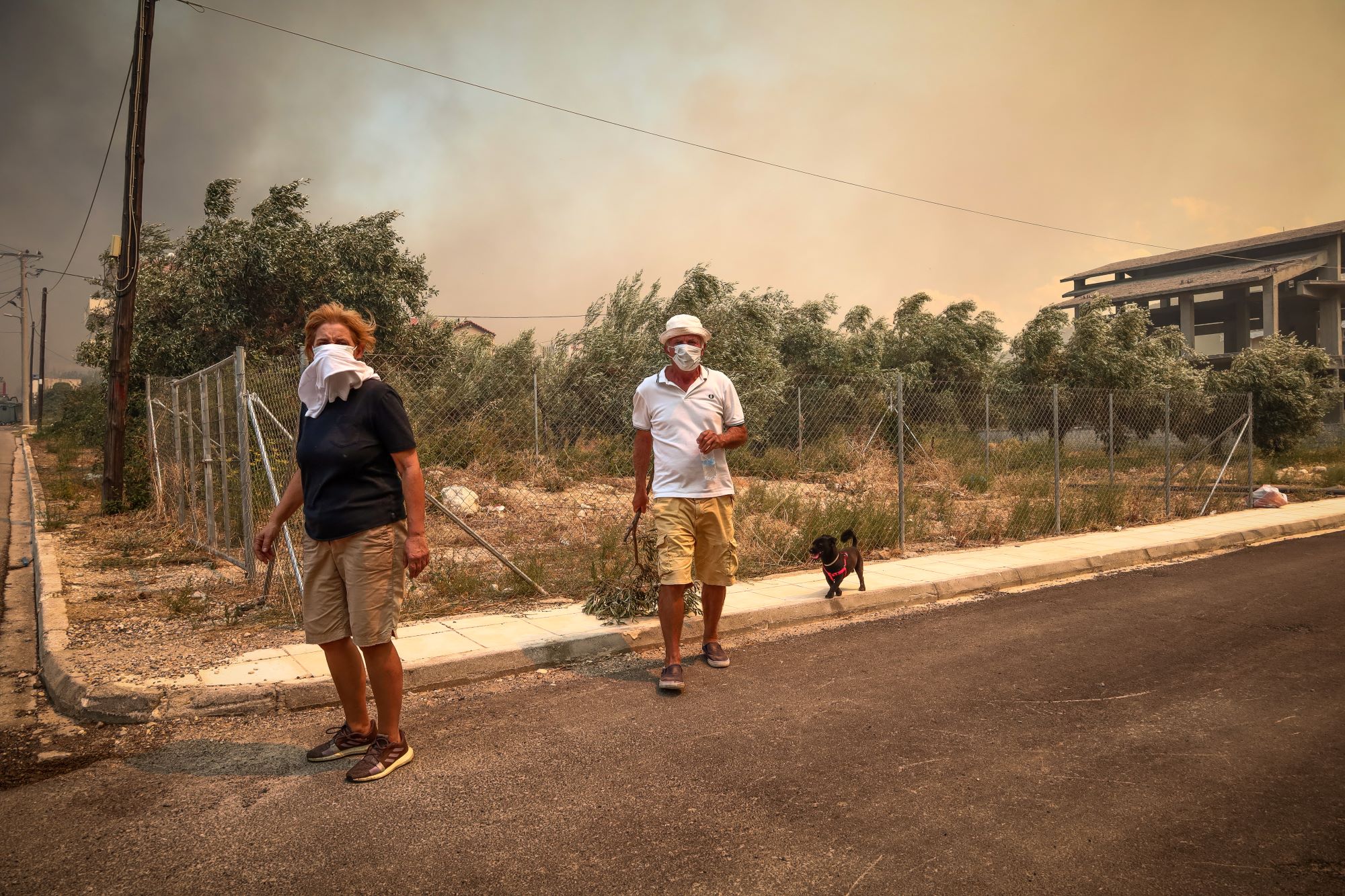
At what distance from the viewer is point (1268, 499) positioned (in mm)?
14758

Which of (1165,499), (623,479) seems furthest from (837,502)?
(1165,499)

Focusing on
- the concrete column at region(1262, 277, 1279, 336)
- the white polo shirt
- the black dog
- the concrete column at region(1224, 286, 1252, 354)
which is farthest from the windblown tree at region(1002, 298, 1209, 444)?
the concrete column at region(1224, 286, 1252, 354)

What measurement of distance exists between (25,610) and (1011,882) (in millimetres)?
8111

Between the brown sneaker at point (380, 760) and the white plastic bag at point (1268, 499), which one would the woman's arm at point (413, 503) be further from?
the white plastic bag at point (1268, 499)

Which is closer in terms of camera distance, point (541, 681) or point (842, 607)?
point (541, 681)

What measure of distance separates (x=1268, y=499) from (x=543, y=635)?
46.8 feet

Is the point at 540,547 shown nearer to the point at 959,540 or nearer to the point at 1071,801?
the point at 959,540

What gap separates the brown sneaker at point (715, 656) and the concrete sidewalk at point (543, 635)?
659 millimetres

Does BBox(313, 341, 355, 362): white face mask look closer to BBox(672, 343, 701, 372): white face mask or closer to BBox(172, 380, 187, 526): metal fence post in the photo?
BBox(672, 343, 701, 372): white face mask

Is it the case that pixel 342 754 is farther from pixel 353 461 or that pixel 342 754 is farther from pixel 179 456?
pixel 179 456

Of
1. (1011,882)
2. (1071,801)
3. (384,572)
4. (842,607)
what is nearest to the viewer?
(1011,882)

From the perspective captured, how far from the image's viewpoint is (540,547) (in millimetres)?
9406

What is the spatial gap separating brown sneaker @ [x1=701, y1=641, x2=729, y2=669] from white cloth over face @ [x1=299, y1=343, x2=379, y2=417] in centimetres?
276

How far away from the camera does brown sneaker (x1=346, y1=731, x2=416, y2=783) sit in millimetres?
3543
